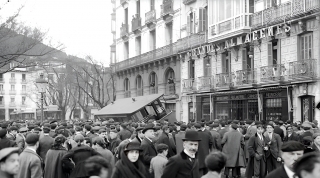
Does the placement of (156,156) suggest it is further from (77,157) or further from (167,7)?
(167,7)

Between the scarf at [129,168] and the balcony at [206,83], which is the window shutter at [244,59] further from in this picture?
the scarf at [129,168]

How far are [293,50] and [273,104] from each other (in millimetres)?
3152

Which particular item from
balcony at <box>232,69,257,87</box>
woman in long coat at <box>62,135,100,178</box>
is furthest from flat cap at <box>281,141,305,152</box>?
balcony at <box>232,69,257,87</box>

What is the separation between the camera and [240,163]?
13.7 meters

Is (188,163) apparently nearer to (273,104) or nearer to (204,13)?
(273,104)

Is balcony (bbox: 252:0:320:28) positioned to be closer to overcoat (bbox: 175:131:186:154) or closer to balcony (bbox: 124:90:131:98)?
overcoat (bbox: 175:131:186:154)

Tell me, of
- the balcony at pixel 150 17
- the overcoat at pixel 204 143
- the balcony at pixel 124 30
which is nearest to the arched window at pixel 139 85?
the balcony at pixel 124 30

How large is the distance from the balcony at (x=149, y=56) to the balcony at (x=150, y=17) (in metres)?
2.71

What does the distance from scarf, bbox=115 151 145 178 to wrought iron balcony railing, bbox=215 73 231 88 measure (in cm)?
2149

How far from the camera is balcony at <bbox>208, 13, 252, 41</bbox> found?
25.5m

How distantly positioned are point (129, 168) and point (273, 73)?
18.8 metres

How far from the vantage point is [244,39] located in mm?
26422

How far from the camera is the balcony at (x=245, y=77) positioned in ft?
82.9

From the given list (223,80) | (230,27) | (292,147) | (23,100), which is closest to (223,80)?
(223,80)
